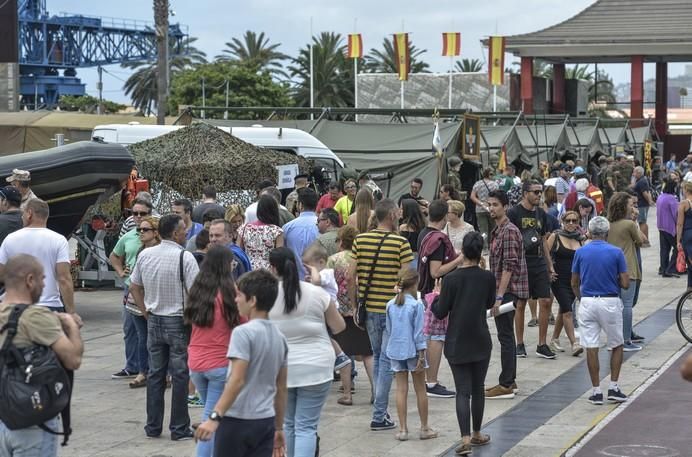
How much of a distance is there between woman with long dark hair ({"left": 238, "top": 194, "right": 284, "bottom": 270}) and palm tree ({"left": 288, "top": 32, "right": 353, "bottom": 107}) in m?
65.1

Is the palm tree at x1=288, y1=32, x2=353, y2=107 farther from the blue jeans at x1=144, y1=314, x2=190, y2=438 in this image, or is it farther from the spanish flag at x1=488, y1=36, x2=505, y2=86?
the blue jeans at x1=144, y1=314, x2=190, y2=438

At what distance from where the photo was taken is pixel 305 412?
779cm

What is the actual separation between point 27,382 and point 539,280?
27.6ft

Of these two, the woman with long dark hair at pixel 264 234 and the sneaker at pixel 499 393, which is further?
the sneaker at pixel 499 393

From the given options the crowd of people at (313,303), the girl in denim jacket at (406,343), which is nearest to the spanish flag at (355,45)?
the crowd of people at (313,303)

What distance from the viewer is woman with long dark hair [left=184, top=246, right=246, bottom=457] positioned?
8047mm

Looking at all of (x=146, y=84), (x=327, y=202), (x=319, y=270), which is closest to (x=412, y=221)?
(x=319, y=270)

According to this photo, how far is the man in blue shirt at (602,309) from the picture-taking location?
11.3 meters

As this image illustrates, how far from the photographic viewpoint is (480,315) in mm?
9531

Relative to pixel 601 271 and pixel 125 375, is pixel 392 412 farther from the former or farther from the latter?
pixel 125 375

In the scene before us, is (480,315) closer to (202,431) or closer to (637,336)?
(202,431)

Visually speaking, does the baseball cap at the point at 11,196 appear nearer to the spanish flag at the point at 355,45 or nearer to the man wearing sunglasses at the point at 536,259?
the man wearing sunglasses at the point at 536,259

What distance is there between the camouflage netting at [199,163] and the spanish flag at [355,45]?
43.2m

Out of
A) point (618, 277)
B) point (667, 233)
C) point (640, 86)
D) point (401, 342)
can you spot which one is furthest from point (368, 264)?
point (640, 86)
